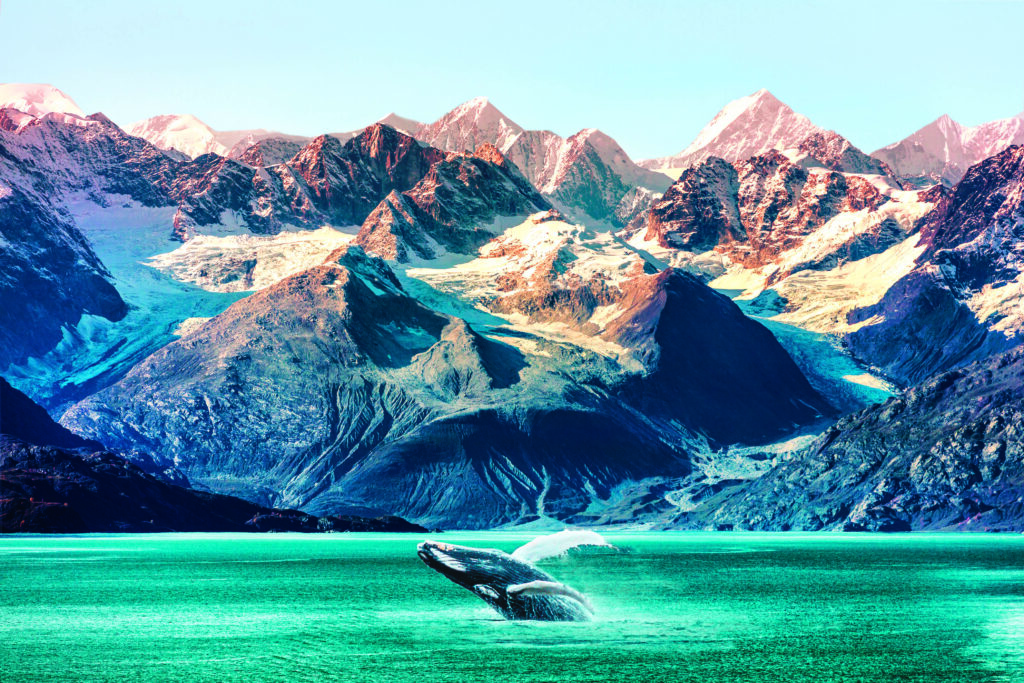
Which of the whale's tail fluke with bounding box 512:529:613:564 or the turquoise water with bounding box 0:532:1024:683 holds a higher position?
the whale's tail fluke with bounding box 512:529:613:564

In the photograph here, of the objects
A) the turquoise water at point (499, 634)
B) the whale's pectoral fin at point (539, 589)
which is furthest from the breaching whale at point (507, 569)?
the turquoise water at point (499, 634)

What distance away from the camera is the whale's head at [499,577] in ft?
360

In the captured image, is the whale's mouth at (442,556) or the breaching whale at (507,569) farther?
the breaching whale at (507,569)

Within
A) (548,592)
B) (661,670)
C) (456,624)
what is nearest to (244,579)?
(456,624)

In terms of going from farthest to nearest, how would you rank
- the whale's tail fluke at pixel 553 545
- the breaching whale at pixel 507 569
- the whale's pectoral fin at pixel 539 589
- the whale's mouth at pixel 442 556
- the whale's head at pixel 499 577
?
the whale's pectoral fin at pixel 539 589
the whale's head at pixel 499 577
the breaching whale at pixel 507 569
the whale's mouth at pixel 442 556
the whale's tail fluke at pixel 553 545

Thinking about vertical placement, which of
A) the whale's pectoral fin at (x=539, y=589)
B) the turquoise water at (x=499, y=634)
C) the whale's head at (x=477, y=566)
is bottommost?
the turquoise water at (x=499, y=634)

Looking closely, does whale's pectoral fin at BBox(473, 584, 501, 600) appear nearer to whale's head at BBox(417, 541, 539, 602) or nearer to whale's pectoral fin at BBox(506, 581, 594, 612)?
whale's head at BBox(417, 541, 539, 602)

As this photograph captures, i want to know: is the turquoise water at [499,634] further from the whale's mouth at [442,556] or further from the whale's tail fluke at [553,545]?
the whale's tail fluke at [553,545]

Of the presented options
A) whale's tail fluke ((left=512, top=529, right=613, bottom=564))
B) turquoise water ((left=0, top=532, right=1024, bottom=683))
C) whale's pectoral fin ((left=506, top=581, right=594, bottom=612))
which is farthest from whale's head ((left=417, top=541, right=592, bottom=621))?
turquoise water ((left=0, top=532, right=1024, bottom=683))

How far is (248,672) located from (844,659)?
45.1 metres

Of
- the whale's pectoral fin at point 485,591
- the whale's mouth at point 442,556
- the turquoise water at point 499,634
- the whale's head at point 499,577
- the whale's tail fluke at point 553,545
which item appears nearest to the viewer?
the turquoise water at point 499,634

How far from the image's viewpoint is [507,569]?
11250 cm

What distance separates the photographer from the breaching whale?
109562 mm

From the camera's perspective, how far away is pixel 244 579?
640ft
